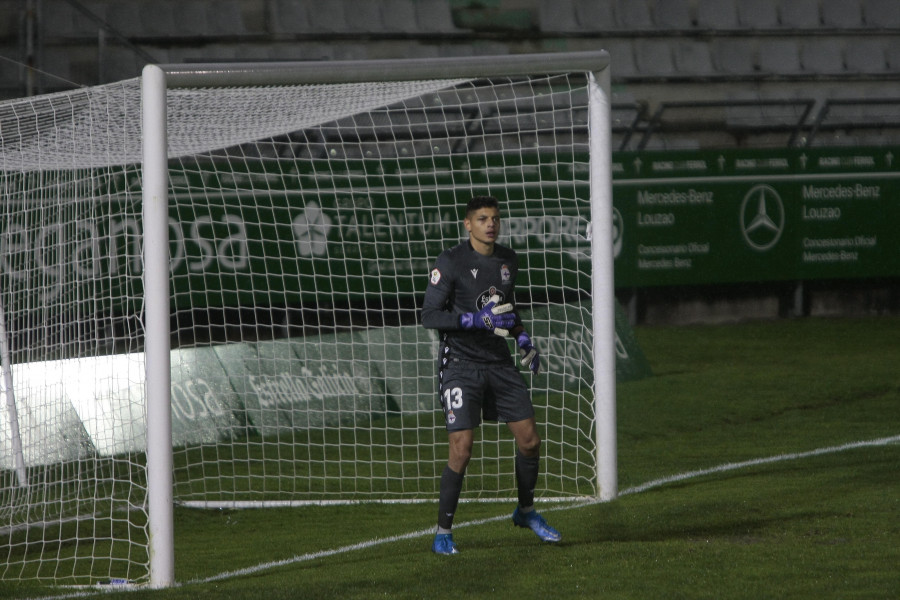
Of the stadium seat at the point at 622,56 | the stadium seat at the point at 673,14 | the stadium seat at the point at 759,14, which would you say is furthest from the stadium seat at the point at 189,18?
the stadium seat at the point at 759,14

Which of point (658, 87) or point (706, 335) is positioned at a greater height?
point (658, 87)

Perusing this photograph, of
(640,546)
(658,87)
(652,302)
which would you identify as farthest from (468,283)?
(658,87)

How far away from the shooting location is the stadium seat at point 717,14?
1706 centimetres

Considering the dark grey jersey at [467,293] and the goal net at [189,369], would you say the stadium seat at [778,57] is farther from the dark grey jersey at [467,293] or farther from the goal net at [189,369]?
the dark grey jersey at [467,293]

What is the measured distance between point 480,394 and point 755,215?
32.5ft

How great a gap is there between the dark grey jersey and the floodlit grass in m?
0.82

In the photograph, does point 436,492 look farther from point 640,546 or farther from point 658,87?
point 658,87

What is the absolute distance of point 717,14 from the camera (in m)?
17.2

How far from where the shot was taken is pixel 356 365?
28.0 feet

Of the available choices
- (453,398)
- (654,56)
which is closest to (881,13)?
(654,56)

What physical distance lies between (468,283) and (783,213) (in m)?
10.1

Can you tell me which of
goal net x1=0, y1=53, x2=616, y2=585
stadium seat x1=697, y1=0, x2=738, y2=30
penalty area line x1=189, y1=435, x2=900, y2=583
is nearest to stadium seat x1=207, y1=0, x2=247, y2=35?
goal net x1=0, y1=53, x2=616, y2=585

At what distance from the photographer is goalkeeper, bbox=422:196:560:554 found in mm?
4352

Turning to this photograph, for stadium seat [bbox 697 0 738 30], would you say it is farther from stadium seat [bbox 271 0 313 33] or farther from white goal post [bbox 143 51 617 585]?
white goal post [bbox 143 51 617 585]
